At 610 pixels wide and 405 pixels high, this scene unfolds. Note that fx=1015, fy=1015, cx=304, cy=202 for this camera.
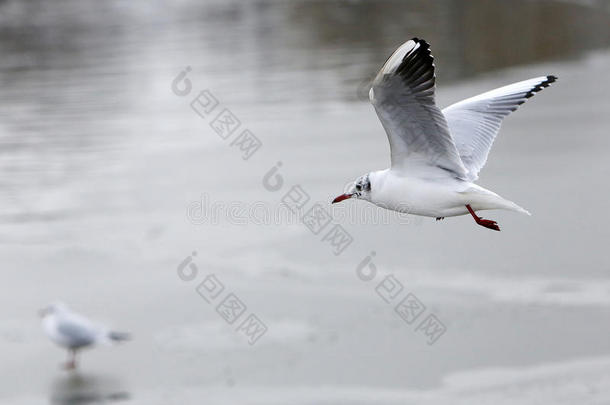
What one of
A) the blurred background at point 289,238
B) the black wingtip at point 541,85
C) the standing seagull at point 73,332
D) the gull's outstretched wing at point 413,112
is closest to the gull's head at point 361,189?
the gull's outstretched wing at point 413,112

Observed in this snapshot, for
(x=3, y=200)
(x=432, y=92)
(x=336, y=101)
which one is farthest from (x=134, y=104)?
(x=432, y=92)

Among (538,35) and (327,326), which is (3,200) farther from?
(538,35)

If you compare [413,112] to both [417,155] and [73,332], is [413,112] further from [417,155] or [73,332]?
[73,332]

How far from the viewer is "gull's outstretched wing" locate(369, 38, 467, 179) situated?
5.60 metres

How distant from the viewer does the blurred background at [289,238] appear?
10602 mm

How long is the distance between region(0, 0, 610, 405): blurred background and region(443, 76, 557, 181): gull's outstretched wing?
3.88 metres

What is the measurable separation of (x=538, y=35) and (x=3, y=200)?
1598 centimetres

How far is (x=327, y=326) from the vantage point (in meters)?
11.3

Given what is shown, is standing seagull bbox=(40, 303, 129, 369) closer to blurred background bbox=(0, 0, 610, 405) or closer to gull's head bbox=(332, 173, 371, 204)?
blurred background bbox=(0, 0, 610, 405)

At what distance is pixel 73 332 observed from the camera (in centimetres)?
1063

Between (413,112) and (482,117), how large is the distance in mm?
1415

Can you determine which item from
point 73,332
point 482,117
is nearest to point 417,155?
point 482,117

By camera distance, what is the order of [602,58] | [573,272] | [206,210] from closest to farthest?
[573,272]
[206,210]
[602,58]

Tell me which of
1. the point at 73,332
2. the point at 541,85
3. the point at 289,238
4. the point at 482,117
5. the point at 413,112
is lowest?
the point at 541,85
